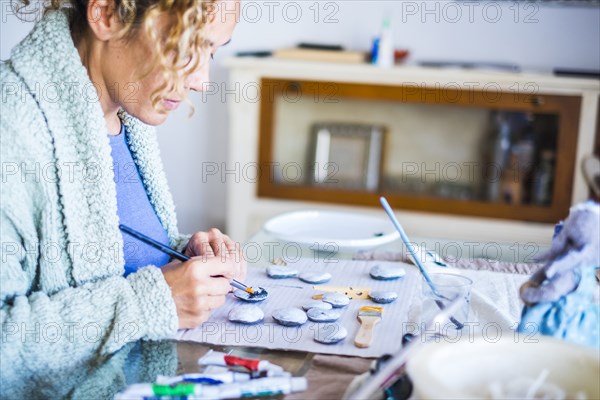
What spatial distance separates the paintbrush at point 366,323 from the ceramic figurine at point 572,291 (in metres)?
0.22

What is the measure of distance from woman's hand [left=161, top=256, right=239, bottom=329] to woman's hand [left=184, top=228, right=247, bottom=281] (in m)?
0.08

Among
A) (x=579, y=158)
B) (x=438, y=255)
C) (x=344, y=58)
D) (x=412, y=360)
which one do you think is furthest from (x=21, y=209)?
(x=579, y=158)

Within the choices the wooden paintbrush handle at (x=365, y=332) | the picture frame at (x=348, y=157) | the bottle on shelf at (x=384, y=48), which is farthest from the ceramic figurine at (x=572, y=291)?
the picture frame at (x=348, y=157)

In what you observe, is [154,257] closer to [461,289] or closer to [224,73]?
[461,289]

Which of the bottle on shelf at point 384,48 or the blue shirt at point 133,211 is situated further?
the bottle on shelf at point 384,48

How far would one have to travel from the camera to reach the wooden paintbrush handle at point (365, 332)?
3.26 feet

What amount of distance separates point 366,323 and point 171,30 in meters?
0.51

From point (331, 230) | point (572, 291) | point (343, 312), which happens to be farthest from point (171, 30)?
point (331, 230)

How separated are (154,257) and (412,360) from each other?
710 mm

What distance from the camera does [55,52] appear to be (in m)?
1.14

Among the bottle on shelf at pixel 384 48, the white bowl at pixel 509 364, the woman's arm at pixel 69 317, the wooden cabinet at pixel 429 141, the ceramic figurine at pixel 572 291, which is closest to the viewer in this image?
the white bowl at pixel 509 364

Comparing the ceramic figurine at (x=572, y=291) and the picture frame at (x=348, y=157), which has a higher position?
the ceramic figurine at (x=572, y=291)

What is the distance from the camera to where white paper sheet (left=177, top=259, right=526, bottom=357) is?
3.26 ft

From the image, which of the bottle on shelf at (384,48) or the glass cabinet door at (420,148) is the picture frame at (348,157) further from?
the bottle on shelf at (384,48)
